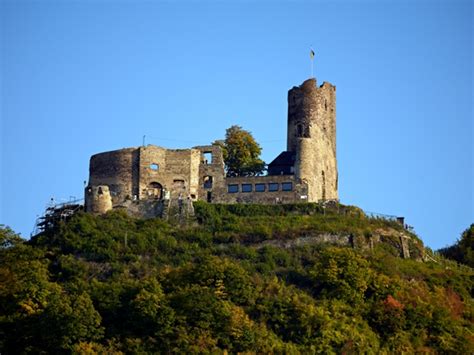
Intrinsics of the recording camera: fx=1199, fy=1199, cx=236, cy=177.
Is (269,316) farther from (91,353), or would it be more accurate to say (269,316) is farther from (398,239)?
(398,239)

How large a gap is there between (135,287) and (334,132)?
79.5 feet

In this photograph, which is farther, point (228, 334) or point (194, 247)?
point (194, 247)

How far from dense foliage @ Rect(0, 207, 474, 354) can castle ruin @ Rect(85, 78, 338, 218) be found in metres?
1.24

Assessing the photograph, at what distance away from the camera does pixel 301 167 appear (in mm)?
74750

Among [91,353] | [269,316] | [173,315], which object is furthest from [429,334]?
[91,353]

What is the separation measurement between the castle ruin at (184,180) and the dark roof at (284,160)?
0.06 meters

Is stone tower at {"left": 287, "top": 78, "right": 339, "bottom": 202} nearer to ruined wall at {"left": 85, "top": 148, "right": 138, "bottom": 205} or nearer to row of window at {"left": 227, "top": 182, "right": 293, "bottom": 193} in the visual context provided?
row of window at {"left": 227, "top": 182, "right": 293, "bottom": 193}

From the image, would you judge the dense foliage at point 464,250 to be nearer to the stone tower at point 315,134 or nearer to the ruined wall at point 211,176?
the stone tower at point 315,134

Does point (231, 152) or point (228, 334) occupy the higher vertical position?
point (231, 152)

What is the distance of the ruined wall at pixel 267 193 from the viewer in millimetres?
74062

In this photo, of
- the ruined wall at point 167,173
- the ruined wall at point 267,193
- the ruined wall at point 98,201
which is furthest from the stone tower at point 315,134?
the ruined wall at point 98,201

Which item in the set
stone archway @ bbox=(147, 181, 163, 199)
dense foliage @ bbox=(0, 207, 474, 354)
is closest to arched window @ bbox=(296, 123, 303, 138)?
dense foliage @ bbox=(0, 207, 474, 354)

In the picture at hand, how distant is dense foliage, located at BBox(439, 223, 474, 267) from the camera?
7744 centimetres

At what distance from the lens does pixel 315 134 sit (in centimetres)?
7812
